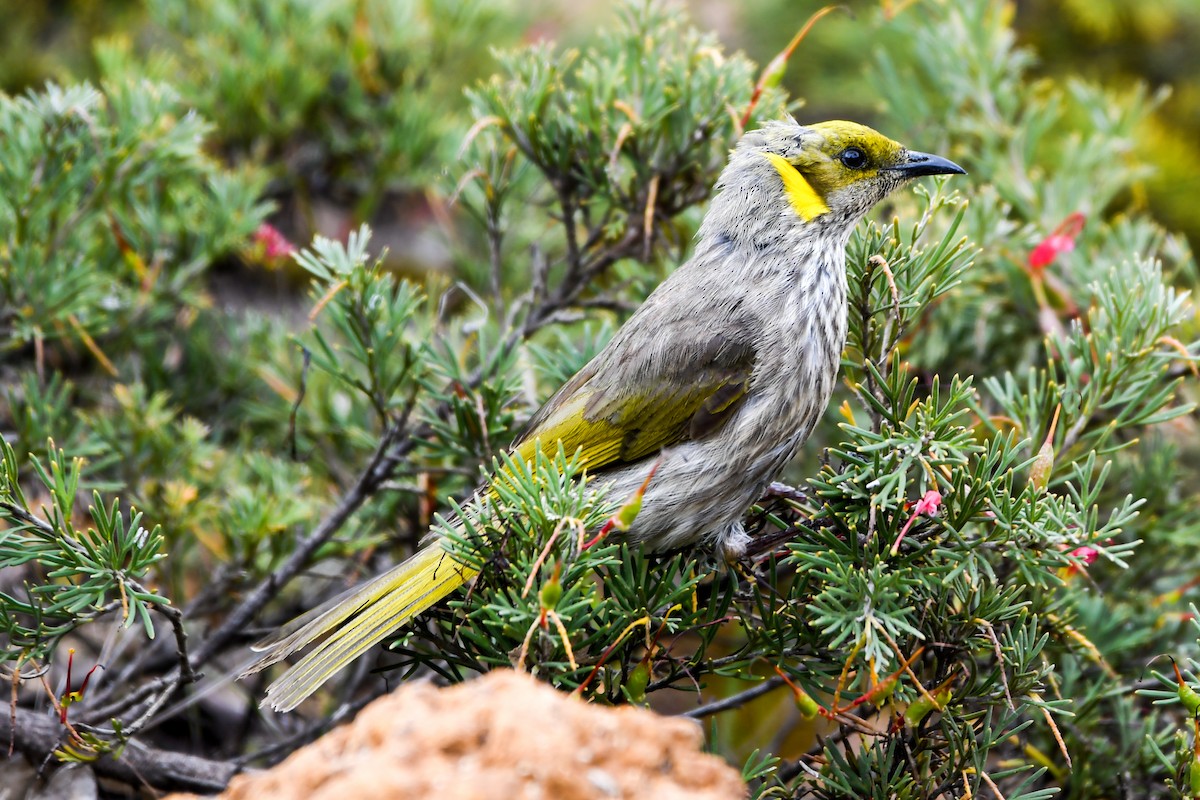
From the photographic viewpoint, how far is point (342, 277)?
2.73 metres

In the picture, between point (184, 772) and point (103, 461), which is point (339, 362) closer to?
point (103, 461)

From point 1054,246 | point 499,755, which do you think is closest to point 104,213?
point 499,755

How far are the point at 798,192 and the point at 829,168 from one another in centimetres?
11

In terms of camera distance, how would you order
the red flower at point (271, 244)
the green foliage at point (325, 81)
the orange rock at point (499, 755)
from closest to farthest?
the orange rock at point (499, 755) < the red flower at point (271, 244) < the green foliage at point (325, 81)

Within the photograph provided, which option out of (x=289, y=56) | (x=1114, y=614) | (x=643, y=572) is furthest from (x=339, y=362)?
(x=1114, y=614)

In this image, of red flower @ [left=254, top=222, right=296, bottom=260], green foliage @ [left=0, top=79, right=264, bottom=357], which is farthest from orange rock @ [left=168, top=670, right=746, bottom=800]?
red flower @ [left=254, top=222, right=296, bottom=260]

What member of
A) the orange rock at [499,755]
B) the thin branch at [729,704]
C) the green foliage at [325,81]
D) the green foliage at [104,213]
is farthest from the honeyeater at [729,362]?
the green foliage at [325,81]

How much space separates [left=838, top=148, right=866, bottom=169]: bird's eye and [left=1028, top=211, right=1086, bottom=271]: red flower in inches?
23.6

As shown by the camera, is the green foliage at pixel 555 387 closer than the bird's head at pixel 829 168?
Yes

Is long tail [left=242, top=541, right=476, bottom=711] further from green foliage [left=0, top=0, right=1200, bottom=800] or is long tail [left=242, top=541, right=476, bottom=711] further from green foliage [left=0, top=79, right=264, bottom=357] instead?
green foliage [left=0, top=79, right=264, bottom=357]

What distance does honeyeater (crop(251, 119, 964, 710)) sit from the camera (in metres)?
2.59

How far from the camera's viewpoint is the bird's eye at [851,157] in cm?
289

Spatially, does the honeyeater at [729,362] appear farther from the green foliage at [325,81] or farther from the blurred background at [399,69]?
the green foliage at [325,81]

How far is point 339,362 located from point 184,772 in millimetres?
1105
